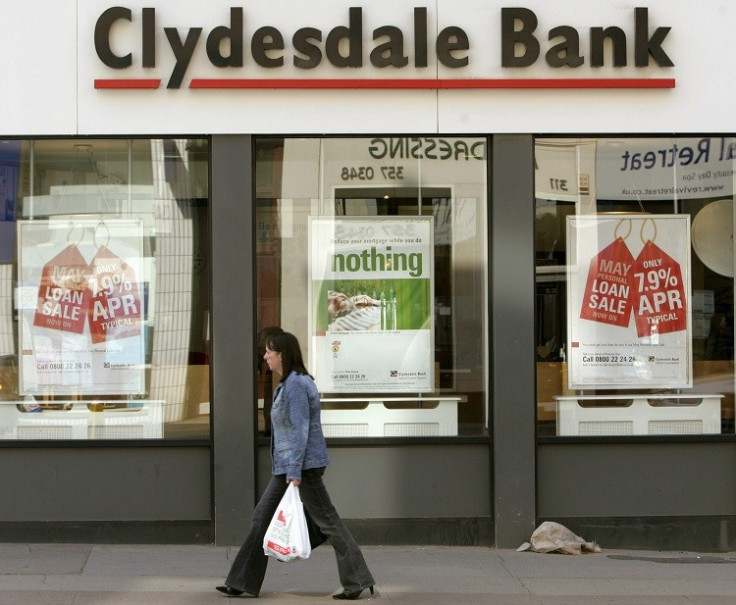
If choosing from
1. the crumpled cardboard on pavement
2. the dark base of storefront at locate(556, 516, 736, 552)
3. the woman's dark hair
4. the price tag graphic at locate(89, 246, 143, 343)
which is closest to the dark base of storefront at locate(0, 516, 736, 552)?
the dark base of storefront at locate(556, 516, 736, 552)

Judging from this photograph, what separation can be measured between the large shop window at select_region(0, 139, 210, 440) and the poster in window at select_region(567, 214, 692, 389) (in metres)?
3.11

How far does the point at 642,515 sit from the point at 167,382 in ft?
13.3

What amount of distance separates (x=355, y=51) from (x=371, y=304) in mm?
2070

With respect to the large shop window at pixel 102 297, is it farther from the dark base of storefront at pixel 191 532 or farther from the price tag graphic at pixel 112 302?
the dark base of storefront at pixel 191 532

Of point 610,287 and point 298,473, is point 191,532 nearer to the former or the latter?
point 298,473

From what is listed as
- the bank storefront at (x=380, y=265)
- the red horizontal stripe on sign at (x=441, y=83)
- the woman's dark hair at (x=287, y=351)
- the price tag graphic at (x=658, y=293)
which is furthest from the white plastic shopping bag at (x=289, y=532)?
the price tag graphic at (x=658, y=293)

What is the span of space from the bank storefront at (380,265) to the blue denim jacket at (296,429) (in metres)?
1.83

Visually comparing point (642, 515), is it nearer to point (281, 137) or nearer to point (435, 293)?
point (435, 293)

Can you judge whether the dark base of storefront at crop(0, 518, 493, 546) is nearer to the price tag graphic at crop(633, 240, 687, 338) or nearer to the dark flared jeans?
the dark flared jeans

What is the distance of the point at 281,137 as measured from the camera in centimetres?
922

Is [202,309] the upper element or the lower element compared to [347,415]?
upper

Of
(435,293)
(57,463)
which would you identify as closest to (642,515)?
(435,293)

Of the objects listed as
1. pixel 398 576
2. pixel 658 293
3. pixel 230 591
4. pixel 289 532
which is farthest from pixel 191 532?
pixel 658 293

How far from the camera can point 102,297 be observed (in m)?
9.34
